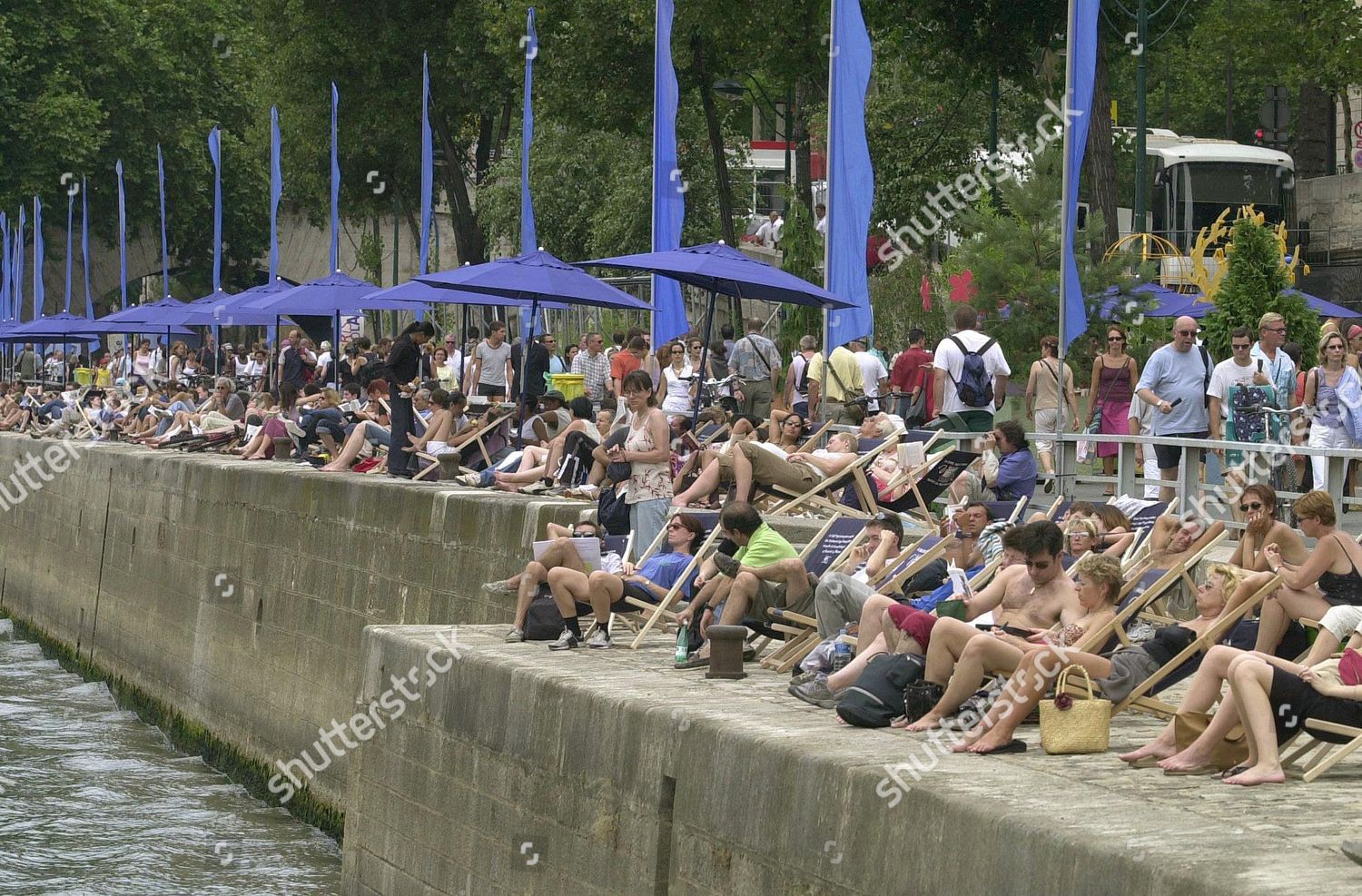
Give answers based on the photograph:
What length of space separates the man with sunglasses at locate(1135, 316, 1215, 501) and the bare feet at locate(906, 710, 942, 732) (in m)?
6.13

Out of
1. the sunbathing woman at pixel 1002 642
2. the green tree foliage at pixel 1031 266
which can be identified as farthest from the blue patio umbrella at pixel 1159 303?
the sunbathing woman at pixel 1002 642

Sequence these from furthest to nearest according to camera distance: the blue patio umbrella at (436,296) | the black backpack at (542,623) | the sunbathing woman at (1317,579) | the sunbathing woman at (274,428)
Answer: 1. the sunbathing woman at (274,428)
2. the blue patio umbrella at (436,296)
3. the black backpack at (542,623)
4. the sunbathing woman at (1317,579)

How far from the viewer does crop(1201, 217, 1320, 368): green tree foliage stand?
63.7 ft

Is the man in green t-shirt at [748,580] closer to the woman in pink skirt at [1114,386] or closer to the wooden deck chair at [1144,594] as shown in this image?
the wooden deck chair at [1144,594]

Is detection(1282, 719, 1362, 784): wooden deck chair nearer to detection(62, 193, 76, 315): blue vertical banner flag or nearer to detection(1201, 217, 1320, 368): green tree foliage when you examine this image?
detection(1201, 217, 1320, 368): green tree foliage

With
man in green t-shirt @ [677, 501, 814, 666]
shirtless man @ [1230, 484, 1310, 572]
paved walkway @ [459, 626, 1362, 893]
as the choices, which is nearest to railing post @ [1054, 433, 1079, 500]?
man in green t-shirt @ [677, 501, 814, 666]

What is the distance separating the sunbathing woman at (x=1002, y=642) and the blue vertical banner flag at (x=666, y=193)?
10775 millimetres

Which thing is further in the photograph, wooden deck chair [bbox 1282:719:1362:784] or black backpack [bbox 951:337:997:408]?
black backpack [bbox 951:337:997:408]

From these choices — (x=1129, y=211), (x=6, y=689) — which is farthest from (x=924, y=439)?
(x=1129, y=211)

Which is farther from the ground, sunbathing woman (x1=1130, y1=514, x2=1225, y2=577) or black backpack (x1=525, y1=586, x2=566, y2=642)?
sunbathing woman (x1=1130, y1=514, x2=1225, y2=577)

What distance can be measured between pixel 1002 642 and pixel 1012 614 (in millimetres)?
972

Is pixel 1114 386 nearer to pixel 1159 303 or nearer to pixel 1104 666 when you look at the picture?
pixel 1159 303

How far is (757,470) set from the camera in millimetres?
14188

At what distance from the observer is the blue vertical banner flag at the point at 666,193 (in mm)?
20156
